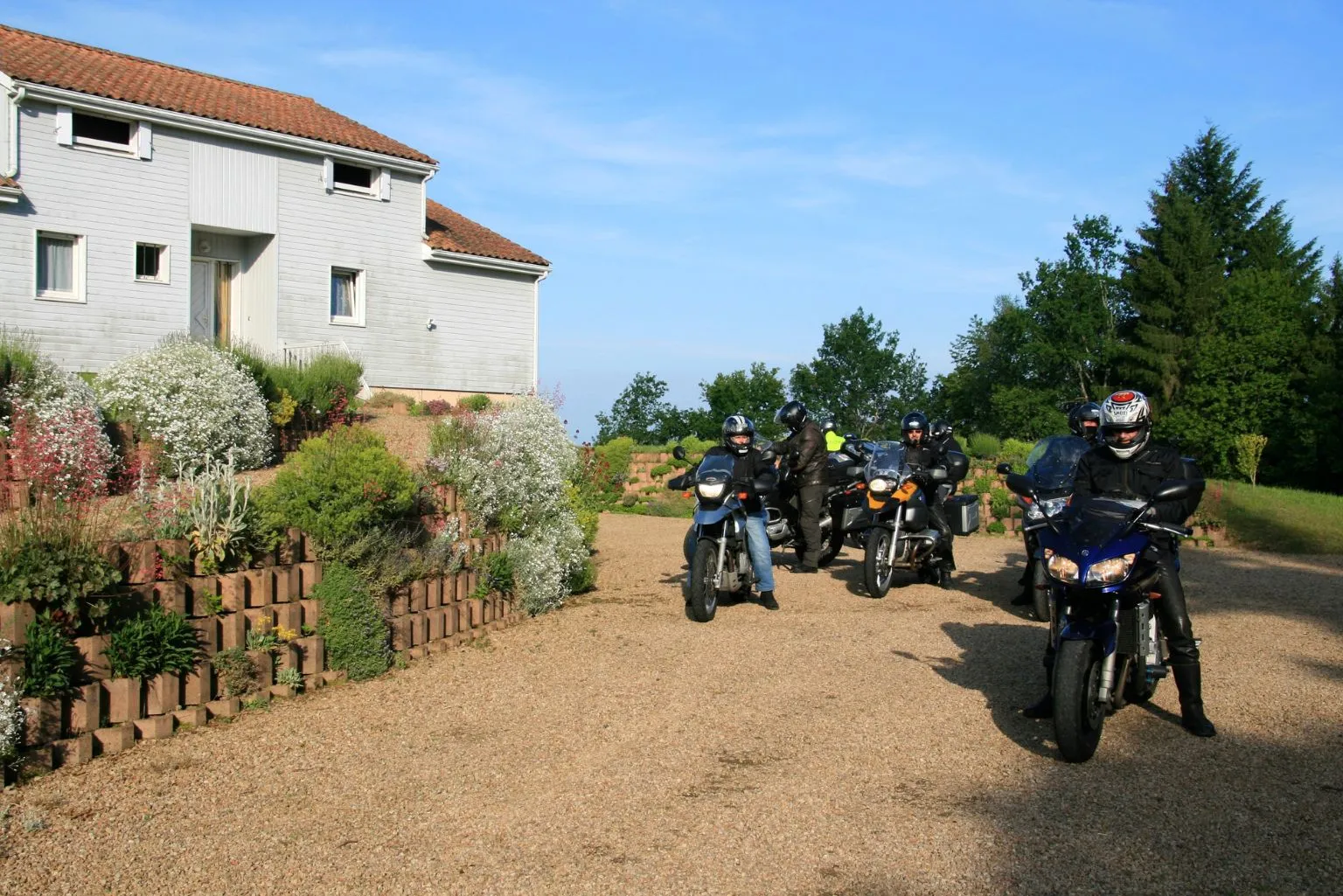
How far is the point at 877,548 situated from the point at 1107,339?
165 feet

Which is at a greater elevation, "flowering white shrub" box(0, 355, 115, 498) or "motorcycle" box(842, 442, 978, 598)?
"flowering white shrub" box(0, 355, 115, 498)

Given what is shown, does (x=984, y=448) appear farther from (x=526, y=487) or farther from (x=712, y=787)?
(x=712, y=787)

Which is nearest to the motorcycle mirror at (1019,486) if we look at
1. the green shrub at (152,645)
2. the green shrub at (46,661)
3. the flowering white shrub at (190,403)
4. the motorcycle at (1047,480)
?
the motorcycle at (1047,480)

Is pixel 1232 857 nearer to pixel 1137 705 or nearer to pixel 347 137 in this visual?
pixel 1137 705

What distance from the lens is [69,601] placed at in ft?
18.9

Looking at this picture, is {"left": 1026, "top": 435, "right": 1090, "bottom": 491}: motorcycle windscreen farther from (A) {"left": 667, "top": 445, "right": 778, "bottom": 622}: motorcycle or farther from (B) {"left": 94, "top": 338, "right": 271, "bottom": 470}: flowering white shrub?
(B) {"left": 94, "top": 338, "right": 271, "bottom": 470}: flowering white shrub

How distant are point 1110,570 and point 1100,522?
27 cm

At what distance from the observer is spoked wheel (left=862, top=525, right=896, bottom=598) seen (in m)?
11.5

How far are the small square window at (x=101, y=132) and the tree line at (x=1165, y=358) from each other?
1658cm

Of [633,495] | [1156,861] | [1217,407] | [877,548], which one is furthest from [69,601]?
[1217,407]

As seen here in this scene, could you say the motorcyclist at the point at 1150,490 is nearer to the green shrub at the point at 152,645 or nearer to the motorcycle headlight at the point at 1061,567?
the motorcycle headlight at the point at 1061,567

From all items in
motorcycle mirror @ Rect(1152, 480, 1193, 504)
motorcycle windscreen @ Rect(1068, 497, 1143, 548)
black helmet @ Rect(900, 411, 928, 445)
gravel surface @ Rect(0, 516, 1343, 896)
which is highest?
black helmet @ Rect(900, 411, 928, 445)

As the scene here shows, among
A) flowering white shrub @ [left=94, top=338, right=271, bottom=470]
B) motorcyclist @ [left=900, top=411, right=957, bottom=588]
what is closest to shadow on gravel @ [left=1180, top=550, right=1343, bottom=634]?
motorcyclist @ [left=900, top=411, right=957, bottom=588]

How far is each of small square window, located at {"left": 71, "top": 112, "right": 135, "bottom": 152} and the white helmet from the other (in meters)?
20.8
